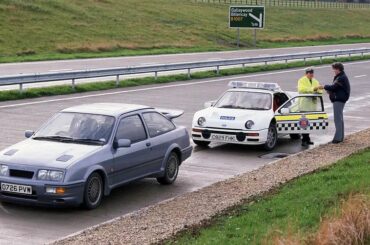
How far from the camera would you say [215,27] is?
240ft

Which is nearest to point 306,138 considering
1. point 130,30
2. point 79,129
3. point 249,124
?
point 249,124

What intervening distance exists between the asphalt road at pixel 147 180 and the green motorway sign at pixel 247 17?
70.3 ft

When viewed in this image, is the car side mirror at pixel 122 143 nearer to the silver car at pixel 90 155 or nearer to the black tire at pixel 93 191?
the silver car at pixel 90 155

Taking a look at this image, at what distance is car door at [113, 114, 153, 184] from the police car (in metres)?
4.45

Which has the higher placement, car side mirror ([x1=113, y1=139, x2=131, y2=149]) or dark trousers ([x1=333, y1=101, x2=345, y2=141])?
car side mirror ([x1=113, y1=139, x2=131, y2=149])

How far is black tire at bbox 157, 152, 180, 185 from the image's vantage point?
12.4 metres

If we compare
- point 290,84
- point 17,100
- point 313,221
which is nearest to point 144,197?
point 313,221

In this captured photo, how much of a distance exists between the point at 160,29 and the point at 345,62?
2002 cm

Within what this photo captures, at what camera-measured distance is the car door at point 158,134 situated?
12.0 meters

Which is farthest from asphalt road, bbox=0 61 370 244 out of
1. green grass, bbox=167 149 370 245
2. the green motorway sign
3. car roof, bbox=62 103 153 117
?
the green motorway sign

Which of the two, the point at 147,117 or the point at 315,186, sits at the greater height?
the point at 147,117

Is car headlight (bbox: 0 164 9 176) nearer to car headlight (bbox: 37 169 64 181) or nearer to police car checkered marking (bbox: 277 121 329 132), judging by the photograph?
car headlight (bbox: 37 169 64 181)

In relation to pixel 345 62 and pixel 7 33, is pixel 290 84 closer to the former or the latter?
pixel 345 62

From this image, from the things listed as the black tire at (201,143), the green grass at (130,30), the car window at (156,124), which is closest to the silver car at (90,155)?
the car window at (156,124)
